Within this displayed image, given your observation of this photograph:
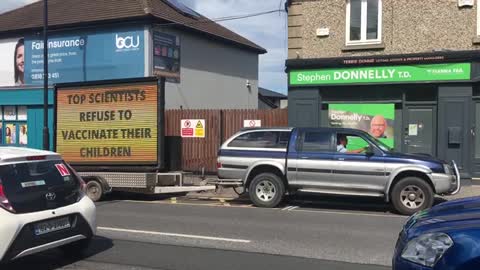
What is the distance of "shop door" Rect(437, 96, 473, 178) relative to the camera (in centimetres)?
1684

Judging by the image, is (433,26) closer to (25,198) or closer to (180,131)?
(180,131)

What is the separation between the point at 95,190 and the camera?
46.2ft

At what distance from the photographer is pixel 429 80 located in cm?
1703

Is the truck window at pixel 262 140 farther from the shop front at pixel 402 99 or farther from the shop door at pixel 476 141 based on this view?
the shop door at pixel 476 141

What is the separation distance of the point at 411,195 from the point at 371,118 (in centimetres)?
637

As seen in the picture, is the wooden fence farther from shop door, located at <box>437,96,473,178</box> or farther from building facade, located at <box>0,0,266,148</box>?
shop door, located at <box>437,96,473,178</box>

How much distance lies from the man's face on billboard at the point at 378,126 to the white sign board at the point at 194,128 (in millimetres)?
5707

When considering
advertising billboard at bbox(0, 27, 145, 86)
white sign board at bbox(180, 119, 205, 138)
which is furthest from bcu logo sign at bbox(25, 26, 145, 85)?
white sign board at bbox(180, 119, 205, 138)

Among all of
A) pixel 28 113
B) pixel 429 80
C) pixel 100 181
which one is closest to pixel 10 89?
pixel 28 113

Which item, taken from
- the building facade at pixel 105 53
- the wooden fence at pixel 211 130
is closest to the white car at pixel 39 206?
the wooden fence at pixel 211 130

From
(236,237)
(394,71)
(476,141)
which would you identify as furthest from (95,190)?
→ (476,141)

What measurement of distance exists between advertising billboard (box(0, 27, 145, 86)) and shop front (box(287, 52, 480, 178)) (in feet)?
23.9

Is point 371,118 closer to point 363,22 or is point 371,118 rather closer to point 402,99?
point 402,99

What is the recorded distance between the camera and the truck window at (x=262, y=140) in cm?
1308
